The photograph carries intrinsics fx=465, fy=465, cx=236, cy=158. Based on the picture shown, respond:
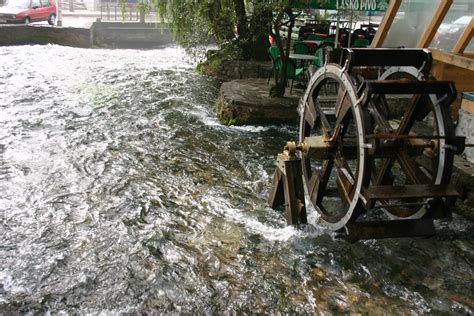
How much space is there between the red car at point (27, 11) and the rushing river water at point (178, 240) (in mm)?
13695

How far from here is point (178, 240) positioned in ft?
16.8

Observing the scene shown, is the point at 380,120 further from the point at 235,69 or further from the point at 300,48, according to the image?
the point at 235,69

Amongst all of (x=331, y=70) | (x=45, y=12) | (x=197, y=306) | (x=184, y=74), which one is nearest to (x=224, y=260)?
(x=197, y=306)

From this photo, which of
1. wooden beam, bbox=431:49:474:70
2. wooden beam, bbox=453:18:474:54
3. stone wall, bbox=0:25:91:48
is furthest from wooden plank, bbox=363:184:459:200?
stone wall, bbox=0:25:91:48

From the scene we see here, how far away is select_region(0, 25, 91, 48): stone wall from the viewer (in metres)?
18.4

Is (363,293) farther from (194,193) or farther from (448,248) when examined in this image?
(194,193)

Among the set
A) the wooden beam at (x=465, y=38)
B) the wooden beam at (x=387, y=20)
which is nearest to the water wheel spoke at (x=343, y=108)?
the wooden beam at (x=465, y=38)

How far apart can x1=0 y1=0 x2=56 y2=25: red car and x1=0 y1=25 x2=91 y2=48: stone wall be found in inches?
98.8

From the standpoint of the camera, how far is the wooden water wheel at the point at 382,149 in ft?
14.4

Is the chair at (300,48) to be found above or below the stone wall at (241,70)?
above

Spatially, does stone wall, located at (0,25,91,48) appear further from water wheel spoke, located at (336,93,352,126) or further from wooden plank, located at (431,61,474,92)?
water wheel spoke, located at (336,93,352,126)

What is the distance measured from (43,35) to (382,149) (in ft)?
59.5

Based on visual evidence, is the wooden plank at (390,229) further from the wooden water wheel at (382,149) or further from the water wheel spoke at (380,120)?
the water wheel spoke at (380,120)

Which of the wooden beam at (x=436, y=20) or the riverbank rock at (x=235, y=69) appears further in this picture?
the riverbank rock at (x=235, y=69)
